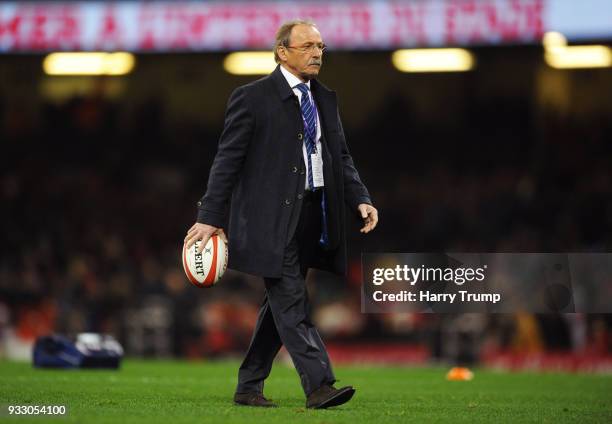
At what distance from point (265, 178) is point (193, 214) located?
1555 centimetres

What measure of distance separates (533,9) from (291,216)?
911 cm

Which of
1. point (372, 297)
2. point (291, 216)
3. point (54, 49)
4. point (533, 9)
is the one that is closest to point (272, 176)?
point (291, 216)

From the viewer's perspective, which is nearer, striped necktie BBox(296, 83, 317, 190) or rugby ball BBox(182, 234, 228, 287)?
rugby ball BBox(182, 234, 228, 287)

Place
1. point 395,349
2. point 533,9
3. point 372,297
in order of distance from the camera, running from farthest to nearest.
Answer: point 395,349 < point 533,9 < point 372,297

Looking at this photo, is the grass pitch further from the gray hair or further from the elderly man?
the gray hair

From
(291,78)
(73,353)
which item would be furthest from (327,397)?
(73,353)

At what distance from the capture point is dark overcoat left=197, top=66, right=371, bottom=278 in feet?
22.2

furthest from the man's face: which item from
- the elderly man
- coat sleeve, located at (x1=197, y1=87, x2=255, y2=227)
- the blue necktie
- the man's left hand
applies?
the man's left hand

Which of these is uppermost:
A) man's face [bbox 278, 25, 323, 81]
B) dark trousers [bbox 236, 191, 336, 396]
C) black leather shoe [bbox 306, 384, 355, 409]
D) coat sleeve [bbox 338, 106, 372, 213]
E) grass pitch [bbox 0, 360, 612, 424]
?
man's face [bbox 278, 25, 323, 81]

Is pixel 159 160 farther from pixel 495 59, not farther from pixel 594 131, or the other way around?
pixel 594 131

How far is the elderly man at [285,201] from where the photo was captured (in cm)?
672

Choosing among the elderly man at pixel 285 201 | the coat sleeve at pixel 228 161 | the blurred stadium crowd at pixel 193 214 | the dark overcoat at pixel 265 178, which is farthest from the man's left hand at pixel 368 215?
the blurred stadium crowd at pixel 193 214

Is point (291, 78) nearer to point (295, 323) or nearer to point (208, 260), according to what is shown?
point (208, 260)

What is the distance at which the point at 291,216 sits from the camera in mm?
6805
